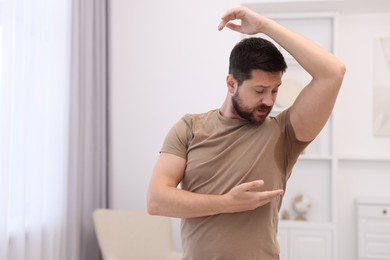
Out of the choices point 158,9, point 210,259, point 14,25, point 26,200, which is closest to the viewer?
point 210,259

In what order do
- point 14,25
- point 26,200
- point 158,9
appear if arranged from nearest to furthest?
point 14,25
point 26,200
point 158,9

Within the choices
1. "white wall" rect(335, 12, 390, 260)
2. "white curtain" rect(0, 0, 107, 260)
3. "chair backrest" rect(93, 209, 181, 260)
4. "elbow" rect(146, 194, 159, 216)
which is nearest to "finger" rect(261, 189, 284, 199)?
"elbow" rect(146, 194, 159, 216)

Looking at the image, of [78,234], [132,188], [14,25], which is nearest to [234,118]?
[14,25]

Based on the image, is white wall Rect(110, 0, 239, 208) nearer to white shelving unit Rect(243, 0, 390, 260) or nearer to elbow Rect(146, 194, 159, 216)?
white shelving unit Rect(243, 0, 390, 260)

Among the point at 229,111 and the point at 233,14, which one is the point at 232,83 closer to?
the point at 229,111

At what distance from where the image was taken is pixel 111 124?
3.62 m

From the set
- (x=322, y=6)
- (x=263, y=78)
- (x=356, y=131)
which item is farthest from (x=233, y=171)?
(x=356, y=131)

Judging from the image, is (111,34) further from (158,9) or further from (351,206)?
(351,206)

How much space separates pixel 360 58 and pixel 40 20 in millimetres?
2360

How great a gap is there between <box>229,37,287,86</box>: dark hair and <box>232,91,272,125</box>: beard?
0.18 feet

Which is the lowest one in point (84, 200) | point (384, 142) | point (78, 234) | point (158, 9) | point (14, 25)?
point (78, 234)

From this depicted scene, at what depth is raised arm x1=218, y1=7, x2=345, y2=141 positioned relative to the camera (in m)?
1.30

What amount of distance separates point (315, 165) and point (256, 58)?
242cm

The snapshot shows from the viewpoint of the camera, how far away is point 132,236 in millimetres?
3166
